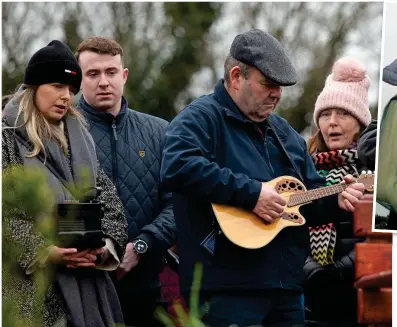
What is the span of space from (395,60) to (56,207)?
1.79 m

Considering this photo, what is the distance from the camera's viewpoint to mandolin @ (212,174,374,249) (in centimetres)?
425

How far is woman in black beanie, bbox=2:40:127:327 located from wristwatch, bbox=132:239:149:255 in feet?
1.05

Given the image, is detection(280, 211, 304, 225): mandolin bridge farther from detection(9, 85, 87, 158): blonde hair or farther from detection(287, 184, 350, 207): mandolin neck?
detection(9, 85, 87, 158): blonde hair

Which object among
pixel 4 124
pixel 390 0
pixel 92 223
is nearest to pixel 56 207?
pixel 92 223

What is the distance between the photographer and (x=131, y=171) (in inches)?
189

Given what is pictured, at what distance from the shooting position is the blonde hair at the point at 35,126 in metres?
4.11

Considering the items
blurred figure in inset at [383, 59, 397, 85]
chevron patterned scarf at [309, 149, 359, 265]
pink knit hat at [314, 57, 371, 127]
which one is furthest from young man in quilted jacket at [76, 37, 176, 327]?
blurred figure in inset at [383, 59, 397, 85]

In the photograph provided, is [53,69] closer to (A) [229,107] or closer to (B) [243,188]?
(A) [229,107]

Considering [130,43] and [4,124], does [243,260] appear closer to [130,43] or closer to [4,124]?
[4,124]

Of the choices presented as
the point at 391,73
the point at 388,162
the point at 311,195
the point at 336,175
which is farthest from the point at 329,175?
the point at 391,73

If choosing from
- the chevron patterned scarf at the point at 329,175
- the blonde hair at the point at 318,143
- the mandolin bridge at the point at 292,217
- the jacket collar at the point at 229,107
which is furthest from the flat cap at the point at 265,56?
the blonde hair at the point at 318,143

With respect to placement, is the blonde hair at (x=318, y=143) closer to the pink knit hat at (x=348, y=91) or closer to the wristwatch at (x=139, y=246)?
the pink knit hat at (x=348, y=91)

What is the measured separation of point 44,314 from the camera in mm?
3918

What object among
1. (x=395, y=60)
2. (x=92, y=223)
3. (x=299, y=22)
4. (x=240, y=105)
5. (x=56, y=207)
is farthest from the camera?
(x=299, y=22)
